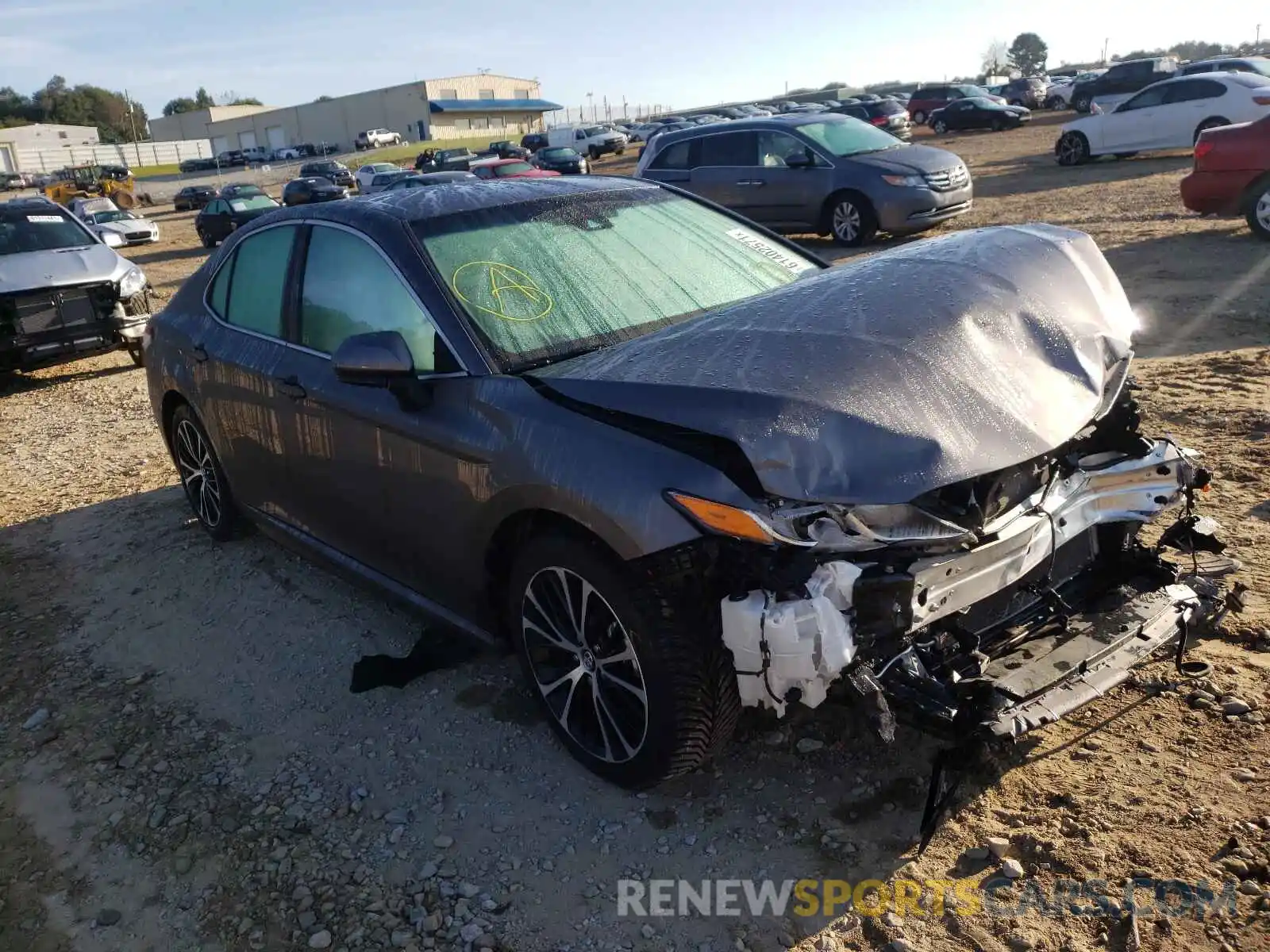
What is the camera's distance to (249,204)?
2456 centimetres

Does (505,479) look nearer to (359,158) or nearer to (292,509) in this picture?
(292,509)

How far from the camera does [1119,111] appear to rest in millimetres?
19391

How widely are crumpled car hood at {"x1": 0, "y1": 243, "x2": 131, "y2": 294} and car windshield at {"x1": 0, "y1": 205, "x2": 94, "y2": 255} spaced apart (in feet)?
0.62

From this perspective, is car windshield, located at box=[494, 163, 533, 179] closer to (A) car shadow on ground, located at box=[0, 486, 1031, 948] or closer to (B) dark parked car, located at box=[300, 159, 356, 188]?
(A) car shadow on ground, located at box=[0, 486, 1031, 948]

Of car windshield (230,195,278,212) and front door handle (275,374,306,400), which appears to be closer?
front door handle (275,374,306,400)

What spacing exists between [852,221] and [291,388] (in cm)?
1051

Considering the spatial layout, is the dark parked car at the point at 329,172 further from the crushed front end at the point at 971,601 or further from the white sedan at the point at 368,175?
the crushed front end at the point at 971,601

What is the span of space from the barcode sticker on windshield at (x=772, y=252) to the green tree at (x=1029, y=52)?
10990cm

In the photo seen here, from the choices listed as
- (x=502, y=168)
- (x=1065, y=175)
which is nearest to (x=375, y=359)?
(x=502, y=168)

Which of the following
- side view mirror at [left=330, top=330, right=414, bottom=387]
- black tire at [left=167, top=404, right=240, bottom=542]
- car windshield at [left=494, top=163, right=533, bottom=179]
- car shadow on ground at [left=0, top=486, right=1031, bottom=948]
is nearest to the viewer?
car shadow on ground at [left=0, top=486, right=1031, bottom=948]

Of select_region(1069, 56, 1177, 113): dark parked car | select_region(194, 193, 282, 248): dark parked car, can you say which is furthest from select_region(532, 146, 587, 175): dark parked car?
select_region(1069, 56, 1177, 113): dark parked car

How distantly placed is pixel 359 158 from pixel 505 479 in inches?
2787

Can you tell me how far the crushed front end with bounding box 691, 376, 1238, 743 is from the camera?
2490 millimetres

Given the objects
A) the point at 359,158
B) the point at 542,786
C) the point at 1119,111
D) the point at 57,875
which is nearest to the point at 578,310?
the point at 542,786
